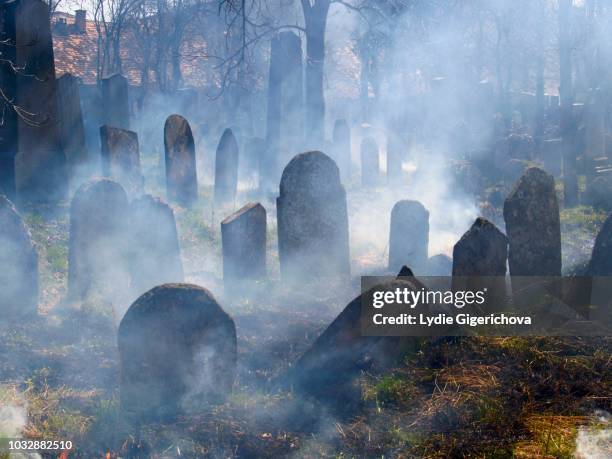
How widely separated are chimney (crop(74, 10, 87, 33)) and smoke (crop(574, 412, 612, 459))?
3836cm

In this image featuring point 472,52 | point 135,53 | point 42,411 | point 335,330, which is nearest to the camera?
point 42,411

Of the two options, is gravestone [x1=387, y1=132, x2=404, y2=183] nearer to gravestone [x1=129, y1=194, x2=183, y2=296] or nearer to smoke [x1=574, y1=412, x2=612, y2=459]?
gravestone [x1=129, y1=194, x2=183, y2=296]

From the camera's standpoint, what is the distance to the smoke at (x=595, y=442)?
441 cm

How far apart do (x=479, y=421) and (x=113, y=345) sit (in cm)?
396

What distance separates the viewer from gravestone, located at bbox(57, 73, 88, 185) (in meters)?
13.9

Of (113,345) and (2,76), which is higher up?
(2,76)

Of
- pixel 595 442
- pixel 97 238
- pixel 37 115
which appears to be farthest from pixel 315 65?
pixel 595 442

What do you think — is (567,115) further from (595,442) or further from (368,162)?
(595,442)

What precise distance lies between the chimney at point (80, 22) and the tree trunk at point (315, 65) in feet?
75.3

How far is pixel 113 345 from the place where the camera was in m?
6.91

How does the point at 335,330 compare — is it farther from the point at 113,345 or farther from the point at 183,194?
the point at 183,194

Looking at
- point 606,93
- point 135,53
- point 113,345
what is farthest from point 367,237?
point 135,53

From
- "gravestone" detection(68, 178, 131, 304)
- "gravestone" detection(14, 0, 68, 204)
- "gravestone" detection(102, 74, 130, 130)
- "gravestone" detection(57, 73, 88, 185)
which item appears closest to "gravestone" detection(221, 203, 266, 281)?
"gravestone" detection(68, 178, 131, 304)

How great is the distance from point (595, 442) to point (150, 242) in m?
5.87
